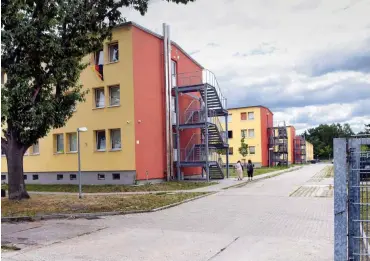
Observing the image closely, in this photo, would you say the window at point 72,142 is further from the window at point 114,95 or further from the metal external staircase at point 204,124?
the metal external staircase at point 204,124

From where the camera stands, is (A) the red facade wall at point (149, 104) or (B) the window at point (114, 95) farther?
(B) the window at point (114, 95)

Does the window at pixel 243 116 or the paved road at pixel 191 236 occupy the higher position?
the window at pixel 243 116

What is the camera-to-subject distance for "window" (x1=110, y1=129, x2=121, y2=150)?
26.1 metres

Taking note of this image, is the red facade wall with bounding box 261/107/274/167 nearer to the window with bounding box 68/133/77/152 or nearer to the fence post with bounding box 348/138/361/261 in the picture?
the window with bounding box 68/133/77/152

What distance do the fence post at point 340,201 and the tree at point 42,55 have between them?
11293mm

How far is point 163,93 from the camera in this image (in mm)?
28000

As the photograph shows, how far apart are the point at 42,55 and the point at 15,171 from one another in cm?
490

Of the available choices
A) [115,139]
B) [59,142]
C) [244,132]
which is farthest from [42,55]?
[244,132]

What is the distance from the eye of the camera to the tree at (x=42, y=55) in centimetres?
1461

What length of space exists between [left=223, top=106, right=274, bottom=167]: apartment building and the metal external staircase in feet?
112

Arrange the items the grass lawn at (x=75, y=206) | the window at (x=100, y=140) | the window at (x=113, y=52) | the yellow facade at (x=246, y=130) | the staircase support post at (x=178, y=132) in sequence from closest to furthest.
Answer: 1. the grass lawn at (x=75, y=206)
2. the window at (x=113, y=52)
3. the window at (x=100, y=140)
4. the staircase support post at (x=178, y=132)
5. the yellow facade at (x=246, y=130)

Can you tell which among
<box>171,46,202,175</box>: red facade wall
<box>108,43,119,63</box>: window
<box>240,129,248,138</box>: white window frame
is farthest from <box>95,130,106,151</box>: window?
<box>240,129,248,138</box>: white window frame

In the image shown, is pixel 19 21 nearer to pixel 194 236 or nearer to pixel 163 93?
pixel 194 236

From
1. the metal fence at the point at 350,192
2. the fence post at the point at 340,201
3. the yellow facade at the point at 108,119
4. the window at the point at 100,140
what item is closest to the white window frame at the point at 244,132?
the yellow facade at the point at 108,119
